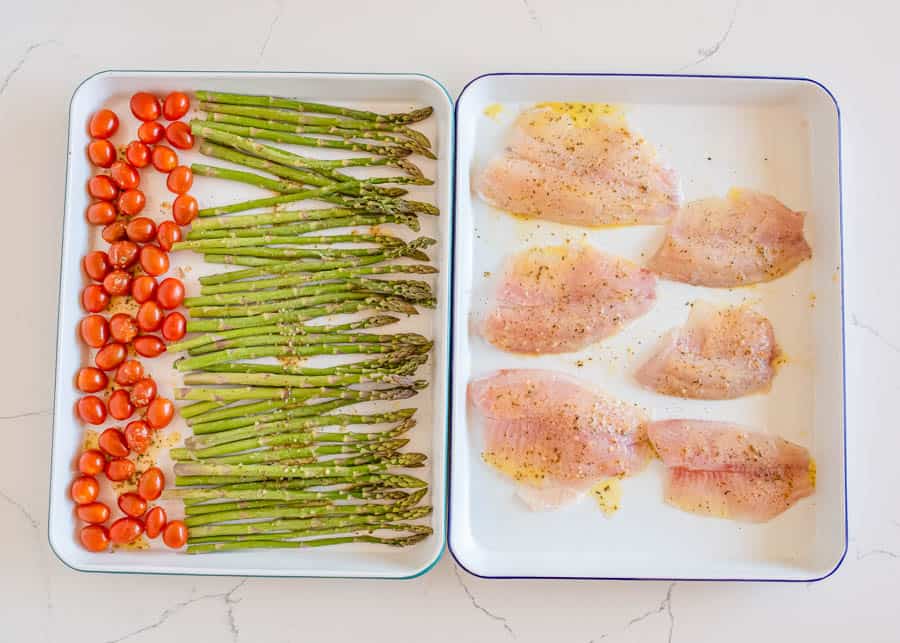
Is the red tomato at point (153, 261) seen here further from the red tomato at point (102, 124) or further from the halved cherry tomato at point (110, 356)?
the red tomato at point (102, 124)

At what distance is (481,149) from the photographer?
2219mm

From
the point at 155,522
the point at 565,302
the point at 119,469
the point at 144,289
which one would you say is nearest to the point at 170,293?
the point at 144,289

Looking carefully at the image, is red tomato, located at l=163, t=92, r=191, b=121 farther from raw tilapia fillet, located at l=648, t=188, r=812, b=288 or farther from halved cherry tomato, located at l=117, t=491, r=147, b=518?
raw tilapia fillet, located at l=648, t=188, r=812, b=288

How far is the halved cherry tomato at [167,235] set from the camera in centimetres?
214

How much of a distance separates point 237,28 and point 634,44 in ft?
3.84

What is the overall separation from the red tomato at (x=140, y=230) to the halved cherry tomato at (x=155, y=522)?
0.75 meters

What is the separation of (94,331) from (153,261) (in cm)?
25

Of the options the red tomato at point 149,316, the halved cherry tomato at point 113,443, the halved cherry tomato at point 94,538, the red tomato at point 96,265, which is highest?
the red tomato at point 96,265

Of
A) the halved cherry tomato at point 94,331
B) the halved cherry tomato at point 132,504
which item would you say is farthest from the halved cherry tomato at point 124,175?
the halved cherry tomato at point 132,504

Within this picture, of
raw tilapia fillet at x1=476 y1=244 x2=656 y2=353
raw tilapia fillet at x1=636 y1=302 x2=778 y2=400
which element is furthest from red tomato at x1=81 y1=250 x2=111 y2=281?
raw tilapia fillet at x1=636 y1=302 x2=778 y2=400

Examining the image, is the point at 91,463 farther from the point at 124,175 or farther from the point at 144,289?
the point at 124,175

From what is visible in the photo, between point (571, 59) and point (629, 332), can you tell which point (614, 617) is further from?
point (571, 59)

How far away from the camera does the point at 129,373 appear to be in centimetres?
212

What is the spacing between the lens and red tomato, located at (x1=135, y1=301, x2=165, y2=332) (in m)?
2.12
